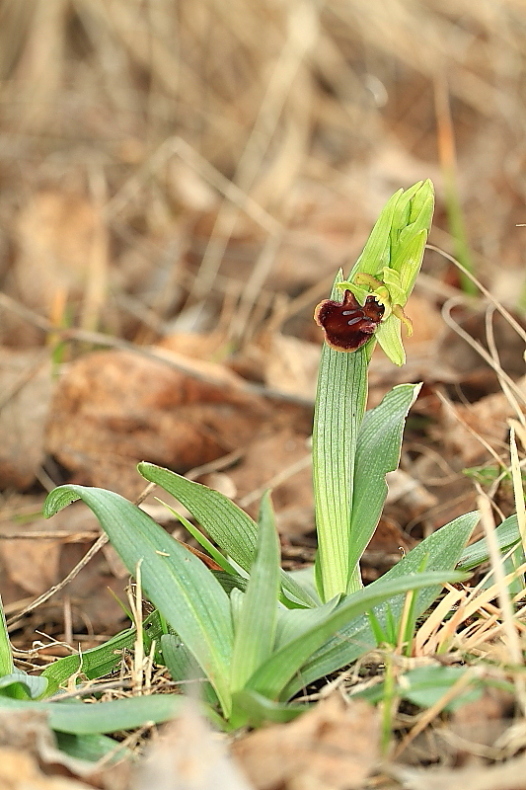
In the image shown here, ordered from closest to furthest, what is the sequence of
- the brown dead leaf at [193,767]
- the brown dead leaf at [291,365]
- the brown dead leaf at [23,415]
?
the brown dead leaf at [193,767]
the brown dead leaf at [23,415]
the brown dead leaf at [291,365]

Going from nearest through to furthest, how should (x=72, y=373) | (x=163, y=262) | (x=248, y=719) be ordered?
(x=248, y=719) < (x=72, y=373) < (x=163, y=262)

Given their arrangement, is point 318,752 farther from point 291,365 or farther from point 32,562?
point 291,365

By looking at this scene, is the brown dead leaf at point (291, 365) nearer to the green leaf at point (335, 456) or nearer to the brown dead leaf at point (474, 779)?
the green leaf at point (335, 456)

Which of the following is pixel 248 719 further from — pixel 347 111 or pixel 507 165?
pixel 347 111

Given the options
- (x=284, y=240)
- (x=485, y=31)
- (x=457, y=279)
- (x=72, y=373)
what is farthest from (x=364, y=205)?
(x=72, y=373)

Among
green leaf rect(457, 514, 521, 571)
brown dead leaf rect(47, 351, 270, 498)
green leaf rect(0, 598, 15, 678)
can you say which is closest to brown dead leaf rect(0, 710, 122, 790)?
green leaf rect(0, 598, 15, 678)

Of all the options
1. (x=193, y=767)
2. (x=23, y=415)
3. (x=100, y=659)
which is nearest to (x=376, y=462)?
(x=100, y=659)

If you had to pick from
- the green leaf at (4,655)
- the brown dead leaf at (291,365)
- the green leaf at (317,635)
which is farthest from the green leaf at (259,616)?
the brown dead leaf at (291,365)
